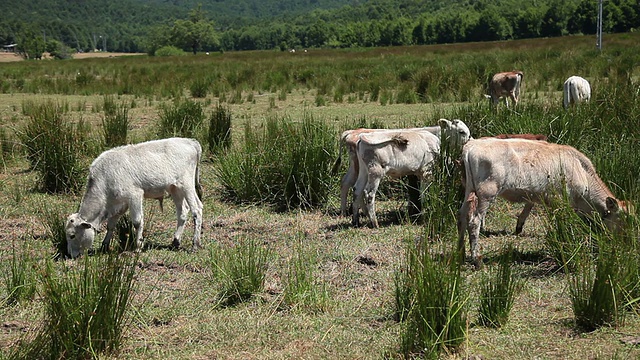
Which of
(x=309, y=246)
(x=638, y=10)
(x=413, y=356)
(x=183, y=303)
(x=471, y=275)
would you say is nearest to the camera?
(x=413, y=356)

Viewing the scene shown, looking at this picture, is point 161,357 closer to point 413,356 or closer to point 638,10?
point 413,356

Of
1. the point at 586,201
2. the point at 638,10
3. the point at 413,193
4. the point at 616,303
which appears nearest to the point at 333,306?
the point at 616,303

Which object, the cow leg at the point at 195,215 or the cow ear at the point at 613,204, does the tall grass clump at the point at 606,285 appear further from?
the cow leg at the point at 195,215

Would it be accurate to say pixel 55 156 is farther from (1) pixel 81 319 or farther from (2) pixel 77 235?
(1) pixel 81 319

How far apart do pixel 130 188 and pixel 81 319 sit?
2772 mm

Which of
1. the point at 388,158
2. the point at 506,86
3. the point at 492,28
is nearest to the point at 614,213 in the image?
the point at 388,158

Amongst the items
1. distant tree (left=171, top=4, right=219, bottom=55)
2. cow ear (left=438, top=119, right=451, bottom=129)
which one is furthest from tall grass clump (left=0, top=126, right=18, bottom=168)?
distant tree (left=171, top=4, right=219, bottom=55)

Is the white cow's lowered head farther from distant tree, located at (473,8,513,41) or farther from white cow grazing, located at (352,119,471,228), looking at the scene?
distant tree, located at (473,8,513,41)

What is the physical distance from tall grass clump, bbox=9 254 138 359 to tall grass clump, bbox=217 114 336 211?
4681 mm

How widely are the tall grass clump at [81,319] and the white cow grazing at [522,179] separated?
3.28 m

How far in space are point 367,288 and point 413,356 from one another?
1.50 meters

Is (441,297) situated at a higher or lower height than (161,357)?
higher

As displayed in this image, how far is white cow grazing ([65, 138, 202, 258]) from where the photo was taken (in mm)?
7723

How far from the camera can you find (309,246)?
26.1ft
